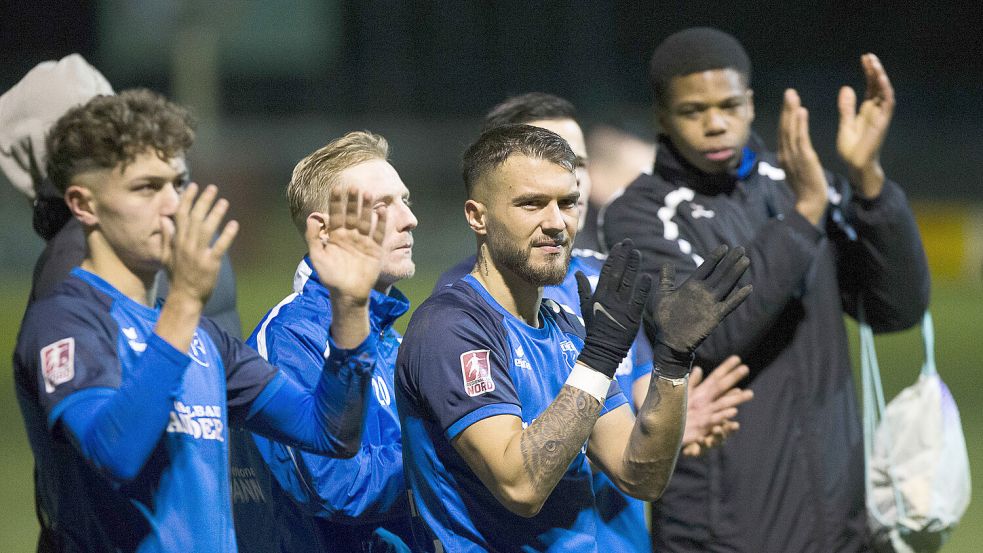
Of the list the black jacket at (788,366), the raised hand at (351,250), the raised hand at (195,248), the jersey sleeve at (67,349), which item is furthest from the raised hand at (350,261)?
the black jacket at (788,366)

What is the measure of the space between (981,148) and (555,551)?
25.5 meters

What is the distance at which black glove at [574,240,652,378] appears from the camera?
3123 mm

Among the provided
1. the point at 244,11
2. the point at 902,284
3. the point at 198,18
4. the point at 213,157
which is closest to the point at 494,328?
the point at 902,284

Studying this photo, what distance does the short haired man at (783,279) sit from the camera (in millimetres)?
4441

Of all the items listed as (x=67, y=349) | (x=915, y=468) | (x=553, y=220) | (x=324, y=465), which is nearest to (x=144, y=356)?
(x=67, y=349)

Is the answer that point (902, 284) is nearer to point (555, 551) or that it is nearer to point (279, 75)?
point (555, 551)

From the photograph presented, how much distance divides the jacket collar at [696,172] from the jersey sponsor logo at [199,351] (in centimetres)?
227

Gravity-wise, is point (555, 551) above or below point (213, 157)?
above

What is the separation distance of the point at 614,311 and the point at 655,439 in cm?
40

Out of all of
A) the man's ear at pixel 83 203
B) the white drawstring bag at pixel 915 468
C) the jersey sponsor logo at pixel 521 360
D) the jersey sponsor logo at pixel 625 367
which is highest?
the man's ear at pixel 83 203

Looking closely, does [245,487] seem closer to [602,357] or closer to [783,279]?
[602,357]

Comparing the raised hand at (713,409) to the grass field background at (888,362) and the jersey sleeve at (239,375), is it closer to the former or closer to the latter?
the jersey sleeve at (239,375)

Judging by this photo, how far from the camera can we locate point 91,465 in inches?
110

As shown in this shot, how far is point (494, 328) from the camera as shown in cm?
329
